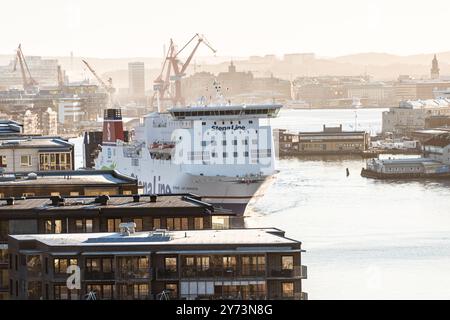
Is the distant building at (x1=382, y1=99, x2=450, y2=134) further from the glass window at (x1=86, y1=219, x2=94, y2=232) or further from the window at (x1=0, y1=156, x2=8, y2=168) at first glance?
the glass window at (x1=86, y1=219, x2=94, y2=232)

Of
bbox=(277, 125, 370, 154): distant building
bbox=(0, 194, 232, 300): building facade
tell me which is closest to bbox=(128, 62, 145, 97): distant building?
bbox=(277, 125, 370, 154): distant building

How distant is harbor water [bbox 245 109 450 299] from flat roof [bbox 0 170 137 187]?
2858 millimetres

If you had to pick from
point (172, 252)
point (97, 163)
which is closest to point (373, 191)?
point (97, 163)

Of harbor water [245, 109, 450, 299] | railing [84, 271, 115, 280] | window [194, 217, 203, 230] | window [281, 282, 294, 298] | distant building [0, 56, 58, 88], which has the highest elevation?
distant building [0, 56, 58, 88]

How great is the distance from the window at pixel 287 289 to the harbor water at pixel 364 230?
566cm

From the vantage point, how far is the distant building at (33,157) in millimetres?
24422

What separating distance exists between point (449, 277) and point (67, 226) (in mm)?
7433

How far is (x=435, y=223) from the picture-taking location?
29547 millimetres

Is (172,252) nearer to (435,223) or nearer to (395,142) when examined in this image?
(435,223)

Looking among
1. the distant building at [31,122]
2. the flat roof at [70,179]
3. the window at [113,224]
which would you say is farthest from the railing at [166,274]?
the distant building at [31,122]

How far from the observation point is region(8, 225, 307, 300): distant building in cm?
1126

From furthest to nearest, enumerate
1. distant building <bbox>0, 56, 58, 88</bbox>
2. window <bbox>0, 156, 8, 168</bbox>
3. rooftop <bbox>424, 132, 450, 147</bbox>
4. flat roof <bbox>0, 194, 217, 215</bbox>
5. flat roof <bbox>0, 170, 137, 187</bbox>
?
1. distant building <bbox>0, 56, 58, 88</bbox>
2. rooftop <bbox>424, 132, 450, 147</bbox>
3. window <bbox>0, 156, 8, 168</bbox>
4. flat roof <bbox>0, 170, 137, 187</bbox>
5. flat roof <bbox>0, 194, 217, 215</bbox>

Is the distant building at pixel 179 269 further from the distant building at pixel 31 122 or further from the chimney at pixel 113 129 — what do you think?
the distant building at pixel 31 122

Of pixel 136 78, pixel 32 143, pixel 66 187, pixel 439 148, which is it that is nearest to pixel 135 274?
pixel 66 187
